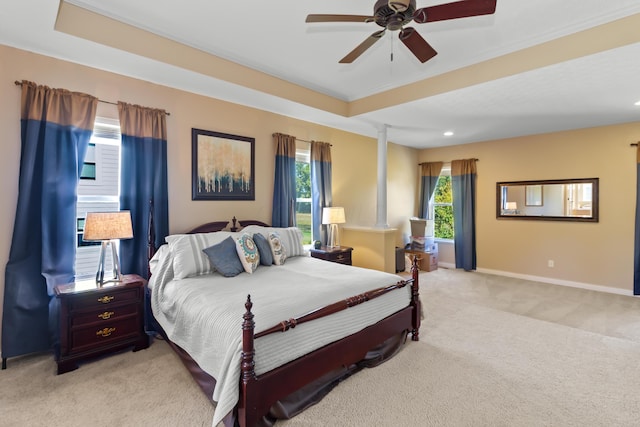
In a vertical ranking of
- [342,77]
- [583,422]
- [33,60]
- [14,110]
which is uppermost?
[342,77]

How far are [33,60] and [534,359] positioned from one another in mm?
5169

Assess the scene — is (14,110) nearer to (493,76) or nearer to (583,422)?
(493,76)

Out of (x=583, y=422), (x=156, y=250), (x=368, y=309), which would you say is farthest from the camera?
(x=156, y=250)

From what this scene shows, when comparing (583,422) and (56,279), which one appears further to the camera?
(56,279)

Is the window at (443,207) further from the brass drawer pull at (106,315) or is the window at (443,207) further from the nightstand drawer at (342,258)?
the brass drawer pull at (106,315)

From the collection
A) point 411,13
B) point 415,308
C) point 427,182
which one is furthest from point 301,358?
point 427,182

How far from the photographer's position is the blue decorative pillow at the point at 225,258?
289 centimetres

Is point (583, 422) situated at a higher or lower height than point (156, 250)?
lower

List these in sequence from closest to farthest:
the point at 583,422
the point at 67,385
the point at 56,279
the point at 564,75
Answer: the point at 583,422 < the point at 67,385 < the point at 56,279 < the point at 564,75

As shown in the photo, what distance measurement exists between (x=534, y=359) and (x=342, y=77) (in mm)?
3586

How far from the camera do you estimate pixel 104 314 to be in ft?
8.64

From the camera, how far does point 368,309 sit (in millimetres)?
2523

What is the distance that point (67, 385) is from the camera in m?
2.30

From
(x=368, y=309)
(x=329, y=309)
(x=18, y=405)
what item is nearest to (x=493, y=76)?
(x=368, y=309)
